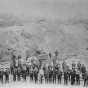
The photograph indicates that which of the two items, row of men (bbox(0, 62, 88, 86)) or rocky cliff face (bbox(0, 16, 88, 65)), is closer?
row of men (bbox(0, 62, 88, 86))

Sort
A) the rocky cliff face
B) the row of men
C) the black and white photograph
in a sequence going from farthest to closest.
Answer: the rocky cliff face < the black and white photograph < the row of men

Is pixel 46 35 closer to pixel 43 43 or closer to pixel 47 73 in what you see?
pixel 43 43

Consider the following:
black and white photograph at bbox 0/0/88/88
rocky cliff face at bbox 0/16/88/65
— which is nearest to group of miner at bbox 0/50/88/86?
black and white photograph at bbox 0/0/88/88

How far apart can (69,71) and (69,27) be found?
435 inches

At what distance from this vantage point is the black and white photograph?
58.5 ft

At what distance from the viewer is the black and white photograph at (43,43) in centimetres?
1784

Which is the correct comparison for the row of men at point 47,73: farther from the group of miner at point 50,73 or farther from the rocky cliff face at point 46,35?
the rocky cliff face at point 46,35

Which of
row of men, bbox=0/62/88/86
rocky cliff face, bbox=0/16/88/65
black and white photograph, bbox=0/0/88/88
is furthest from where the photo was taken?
rocky cliff face, bbox=0/16/88/65

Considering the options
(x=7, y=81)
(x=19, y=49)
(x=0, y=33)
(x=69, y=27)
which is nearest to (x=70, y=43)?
(x=69, y=27)

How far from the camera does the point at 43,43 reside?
85.1 ft

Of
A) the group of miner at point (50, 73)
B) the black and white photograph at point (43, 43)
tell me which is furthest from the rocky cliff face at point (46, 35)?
the group of miner at point (50, 73)

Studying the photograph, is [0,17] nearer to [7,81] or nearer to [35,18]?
[35,18]

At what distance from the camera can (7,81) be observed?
706 inches

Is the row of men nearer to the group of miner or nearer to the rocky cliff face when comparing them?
the group of miner
